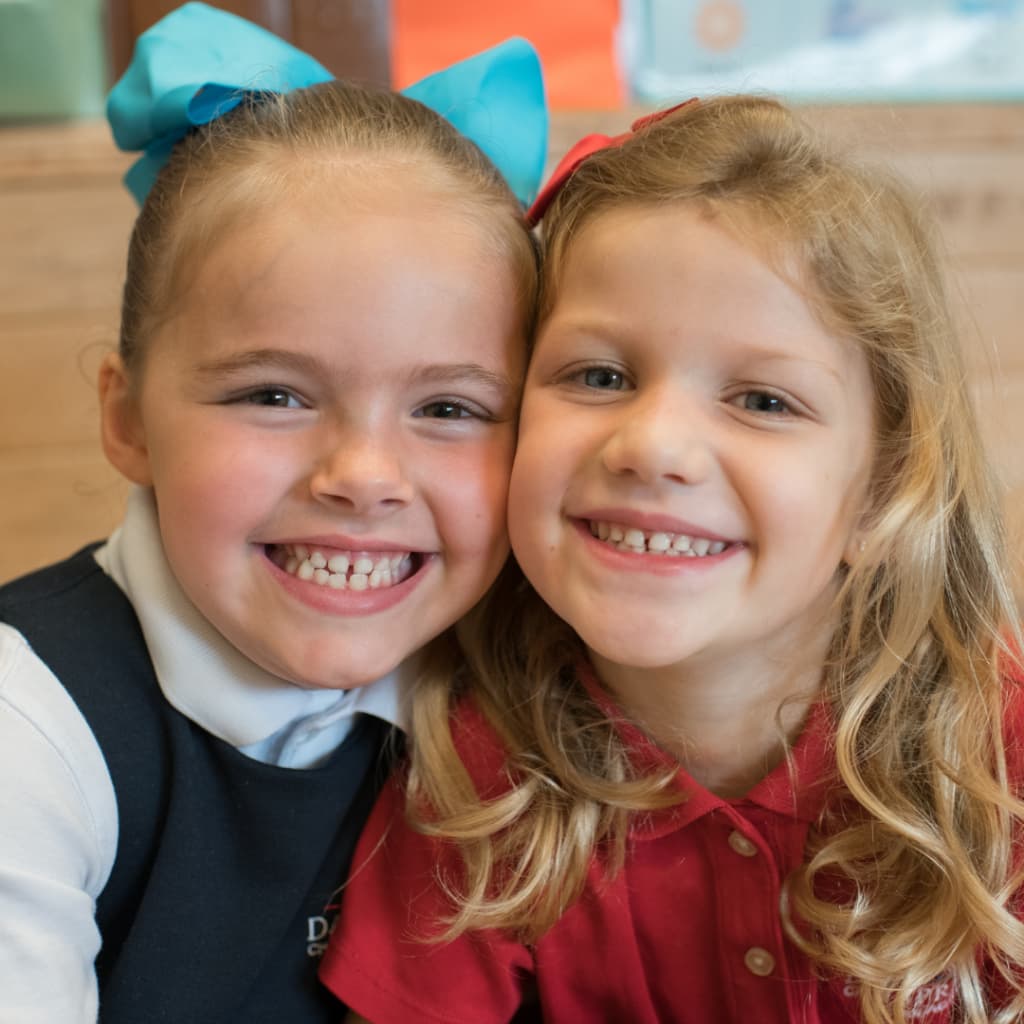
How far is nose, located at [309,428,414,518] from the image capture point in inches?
36.0

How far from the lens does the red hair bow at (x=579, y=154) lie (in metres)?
1.02

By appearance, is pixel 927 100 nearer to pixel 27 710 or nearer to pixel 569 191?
pixel 569 191

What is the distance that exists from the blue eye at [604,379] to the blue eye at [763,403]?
0.09m

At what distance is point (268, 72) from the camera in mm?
1102

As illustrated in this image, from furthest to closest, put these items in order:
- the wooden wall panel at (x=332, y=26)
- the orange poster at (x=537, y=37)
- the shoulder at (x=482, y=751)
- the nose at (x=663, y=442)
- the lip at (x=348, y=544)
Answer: the orange poster at (x=537, y=37)
the wooden wall panel at (x=332, y=26)
the shoulder at (x=482, y=751)
the lip at (x=348, y=544)
the nose at (x=663, y=442)

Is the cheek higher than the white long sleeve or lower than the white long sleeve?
higher

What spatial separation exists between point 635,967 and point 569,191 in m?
0.64

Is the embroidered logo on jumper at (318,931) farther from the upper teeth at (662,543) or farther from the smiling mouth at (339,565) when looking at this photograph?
the upper teeth at (662,543)

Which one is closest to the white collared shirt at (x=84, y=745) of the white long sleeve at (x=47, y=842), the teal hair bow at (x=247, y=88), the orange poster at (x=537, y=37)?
the white long sleeve at (x=47, y=842)

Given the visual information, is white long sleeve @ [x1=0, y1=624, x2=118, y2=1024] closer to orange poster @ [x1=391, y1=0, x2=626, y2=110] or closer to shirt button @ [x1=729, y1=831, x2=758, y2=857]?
shirt button @ [x1=729, y1=831, x2=758, y2=857]

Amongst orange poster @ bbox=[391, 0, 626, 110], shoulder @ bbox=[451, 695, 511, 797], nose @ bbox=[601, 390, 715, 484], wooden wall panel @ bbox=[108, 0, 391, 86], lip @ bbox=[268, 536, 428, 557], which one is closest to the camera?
nose @ bbox=[601, 390, 715, 484]

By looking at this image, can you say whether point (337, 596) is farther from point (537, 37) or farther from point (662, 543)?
point (537, 37)

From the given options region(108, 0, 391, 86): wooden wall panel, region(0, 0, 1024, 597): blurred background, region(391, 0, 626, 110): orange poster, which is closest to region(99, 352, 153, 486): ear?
region(0, 0, 1024, 597): blurred background

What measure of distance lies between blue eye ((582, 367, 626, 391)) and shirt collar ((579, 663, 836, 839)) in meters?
0.31
